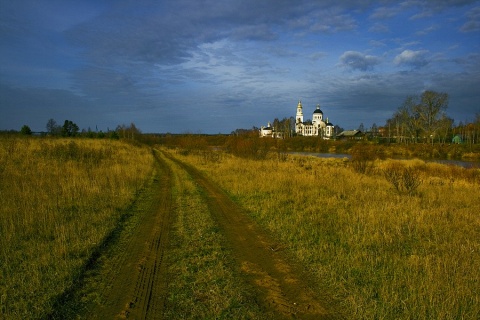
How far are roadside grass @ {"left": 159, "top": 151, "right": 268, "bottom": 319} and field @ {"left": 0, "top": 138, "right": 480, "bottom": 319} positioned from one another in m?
0.02

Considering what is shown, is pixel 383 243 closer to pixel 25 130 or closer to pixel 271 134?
pixel 25 130

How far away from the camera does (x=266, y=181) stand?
14742 mm

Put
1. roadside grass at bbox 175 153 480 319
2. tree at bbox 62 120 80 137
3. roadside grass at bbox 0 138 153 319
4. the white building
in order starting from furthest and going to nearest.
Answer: the white building
tree at bbox 62 120 80 137
roadside grass at bbox 0 138 153 319
roadside grass at bbox 175 153 480 319

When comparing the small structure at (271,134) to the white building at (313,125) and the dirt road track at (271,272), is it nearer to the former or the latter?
the white building at (313,125)

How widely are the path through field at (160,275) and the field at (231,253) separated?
0.03 meters

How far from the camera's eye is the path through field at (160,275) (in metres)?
4.29

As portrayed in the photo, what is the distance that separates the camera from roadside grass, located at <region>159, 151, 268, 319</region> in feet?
13.9

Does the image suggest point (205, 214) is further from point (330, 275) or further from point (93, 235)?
point (330, 275)

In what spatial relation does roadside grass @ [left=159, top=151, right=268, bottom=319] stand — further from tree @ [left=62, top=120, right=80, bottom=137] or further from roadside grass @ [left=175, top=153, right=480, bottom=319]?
tree @ [left=62, top=120, right=80, bottom=137]

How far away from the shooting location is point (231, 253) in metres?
6.42

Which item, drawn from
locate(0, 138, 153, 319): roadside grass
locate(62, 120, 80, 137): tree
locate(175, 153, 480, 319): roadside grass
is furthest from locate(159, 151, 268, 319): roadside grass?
locate(62, 120, 80, 137): tree

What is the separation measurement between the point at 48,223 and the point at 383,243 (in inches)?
330

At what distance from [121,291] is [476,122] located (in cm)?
9020

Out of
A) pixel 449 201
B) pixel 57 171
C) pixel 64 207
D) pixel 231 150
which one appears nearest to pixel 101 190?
pixel 64 207
